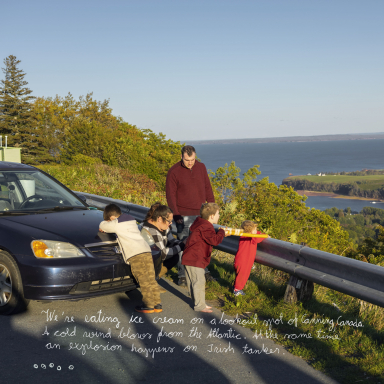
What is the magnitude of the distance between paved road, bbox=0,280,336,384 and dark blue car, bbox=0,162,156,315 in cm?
30

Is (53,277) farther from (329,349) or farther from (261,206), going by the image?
(261,206)

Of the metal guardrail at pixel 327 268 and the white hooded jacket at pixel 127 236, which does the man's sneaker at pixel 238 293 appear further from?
the white hooded jacket at pixel 127 236

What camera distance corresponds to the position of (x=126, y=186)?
49.0ft

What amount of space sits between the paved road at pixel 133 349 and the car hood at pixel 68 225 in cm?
81

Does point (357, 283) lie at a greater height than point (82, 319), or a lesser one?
greater

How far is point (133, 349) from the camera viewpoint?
3.63 metres

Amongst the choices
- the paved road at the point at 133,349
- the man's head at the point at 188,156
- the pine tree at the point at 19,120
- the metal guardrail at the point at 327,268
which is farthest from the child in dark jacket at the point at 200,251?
the pine tree at the point at 19,120

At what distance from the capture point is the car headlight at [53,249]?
4.23 metres

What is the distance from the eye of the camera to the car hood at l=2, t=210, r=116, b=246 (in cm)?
446

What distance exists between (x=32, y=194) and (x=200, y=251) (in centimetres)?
258

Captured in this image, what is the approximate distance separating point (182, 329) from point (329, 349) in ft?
4.57

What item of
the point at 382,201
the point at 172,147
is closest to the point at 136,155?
the point at 172,147

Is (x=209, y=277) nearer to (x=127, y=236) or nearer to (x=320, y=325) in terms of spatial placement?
(x=127, y=236)

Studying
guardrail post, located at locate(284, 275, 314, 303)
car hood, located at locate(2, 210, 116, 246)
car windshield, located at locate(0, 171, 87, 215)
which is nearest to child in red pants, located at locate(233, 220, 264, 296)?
guardrail post, located at locate(284, 275, 314, 303)
